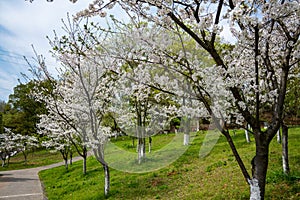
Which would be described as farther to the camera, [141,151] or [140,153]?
[141,151]

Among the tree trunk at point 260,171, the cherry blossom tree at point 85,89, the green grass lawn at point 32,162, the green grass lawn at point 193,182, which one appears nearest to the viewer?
the tree trunk at point 260,171

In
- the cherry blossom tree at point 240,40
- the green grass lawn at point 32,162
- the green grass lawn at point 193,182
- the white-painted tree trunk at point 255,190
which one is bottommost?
the green grass lawn at point 32,162

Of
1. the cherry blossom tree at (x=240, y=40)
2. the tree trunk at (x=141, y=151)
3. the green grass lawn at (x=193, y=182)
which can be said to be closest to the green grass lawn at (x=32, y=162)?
the green grass lawn at (x=193, y=182)

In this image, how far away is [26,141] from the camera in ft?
78.7

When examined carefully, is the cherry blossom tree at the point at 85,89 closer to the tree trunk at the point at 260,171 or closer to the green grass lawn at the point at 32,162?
the tree trunk at the point at 260,171

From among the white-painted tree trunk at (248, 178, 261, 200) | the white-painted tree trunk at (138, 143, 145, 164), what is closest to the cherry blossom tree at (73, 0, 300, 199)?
the white-painted tree trunk at (248, 178, 261, 200)

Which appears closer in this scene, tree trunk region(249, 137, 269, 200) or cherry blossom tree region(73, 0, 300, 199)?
cherry blossom tree region(73, 0, 300, 199)

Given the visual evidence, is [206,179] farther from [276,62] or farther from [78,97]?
[78,97]

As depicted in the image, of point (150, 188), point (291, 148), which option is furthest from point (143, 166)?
point (291, 148)

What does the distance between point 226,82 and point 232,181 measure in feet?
13.8

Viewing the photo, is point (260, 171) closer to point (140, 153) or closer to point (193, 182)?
point (193, 182)

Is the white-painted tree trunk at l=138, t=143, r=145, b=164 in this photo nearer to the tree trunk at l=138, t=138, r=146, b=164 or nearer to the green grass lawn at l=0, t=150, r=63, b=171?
the tree trunk at l=138, t=138, r=146, b=164

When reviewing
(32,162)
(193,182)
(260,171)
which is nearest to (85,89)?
(193,182)

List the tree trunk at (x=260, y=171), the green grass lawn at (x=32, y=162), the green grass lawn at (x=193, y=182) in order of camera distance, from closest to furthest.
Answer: the tree trunk at (x=260, y=171) → the green grass lawn at (x=193, y=182) → the green grass lawn at (x=32, y=162)
